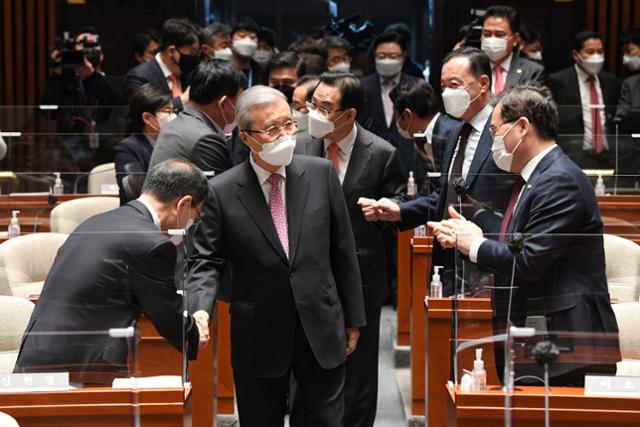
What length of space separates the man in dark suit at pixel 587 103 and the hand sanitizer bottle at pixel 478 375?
3.34 m

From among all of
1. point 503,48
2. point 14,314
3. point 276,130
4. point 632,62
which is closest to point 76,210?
point 14,314

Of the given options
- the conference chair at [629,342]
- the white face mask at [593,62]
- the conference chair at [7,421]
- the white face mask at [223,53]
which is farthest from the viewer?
the white face mask at [593,62]

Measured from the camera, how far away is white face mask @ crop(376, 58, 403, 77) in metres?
7.84

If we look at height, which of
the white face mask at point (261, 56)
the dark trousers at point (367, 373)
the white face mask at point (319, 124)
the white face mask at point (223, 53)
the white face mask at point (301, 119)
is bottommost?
the dark trousers at point (367, 373)

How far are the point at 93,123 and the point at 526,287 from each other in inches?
195

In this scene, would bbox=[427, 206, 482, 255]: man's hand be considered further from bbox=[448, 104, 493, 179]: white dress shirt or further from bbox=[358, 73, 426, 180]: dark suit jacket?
bbox=[358, 73, 426, 180]: dark suit jacket

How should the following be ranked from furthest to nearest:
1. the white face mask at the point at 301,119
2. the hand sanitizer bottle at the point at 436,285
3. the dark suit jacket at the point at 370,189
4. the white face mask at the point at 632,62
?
the white face mask at the point at 632,62 < the white face mask at the point at 301,119 < the dark suit jacket at the point at 370,189 < the hand sanitizer bottle at the point at 436,285

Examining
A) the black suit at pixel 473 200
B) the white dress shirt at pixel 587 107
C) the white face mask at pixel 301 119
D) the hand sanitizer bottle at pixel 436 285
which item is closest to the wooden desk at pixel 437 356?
the hand sanitizer bottle at pixel 436 285

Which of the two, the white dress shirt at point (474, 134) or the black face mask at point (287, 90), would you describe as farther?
the black face mask at point (287, 90)

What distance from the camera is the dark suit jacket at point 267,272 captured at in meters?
3.73

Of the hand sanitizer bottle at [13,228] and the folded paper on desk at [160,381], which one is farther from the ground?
the hand sanitizer bottle at [13,228]

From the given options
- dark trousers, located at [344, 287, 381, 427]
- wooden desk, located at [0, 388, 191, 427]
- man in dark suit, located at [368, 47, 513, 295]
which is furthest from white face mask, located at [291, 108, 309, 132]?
wooden desk, located at [0, 388, 191, 427]

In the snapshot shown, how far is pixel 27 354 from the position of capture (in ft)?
10.5

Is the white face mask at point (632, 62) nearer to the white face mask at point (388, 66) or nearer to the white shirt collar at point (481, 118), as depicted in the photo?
the white face mask at point (388, 66)
